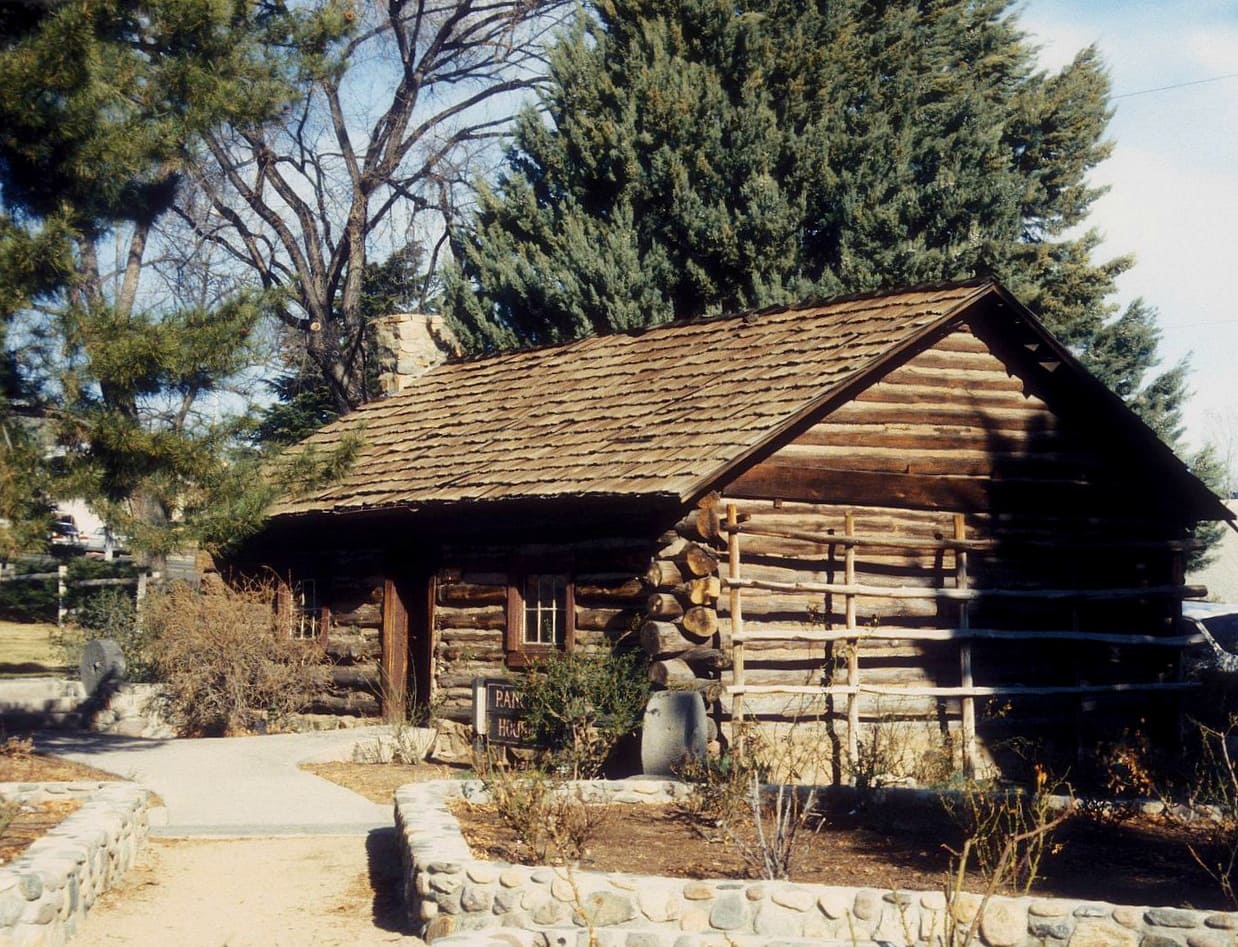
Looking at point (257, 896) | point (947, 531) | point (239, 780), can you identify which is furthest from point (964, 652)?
point (257, 896)

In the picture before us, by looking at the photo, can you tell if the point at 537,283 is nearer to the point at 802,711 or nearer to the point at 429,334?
the point at 429,334

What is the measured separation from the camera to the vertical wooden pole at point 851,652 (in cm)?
1430

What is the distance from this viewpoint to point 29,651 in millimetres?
30375

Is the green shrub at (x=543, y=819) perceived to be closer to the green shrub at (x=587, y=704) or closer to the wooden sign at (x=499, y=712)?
the green shrub at (x=587, y=704)

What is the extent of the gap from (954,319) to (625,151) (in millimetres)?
11975

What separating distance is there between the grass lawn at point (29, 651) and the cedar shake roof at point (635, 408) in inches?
367

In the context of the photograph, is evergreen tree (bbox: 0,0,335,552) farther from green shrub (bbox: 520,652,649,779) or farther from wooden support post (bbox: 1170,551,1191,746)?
wooden support post (bbox: 1170,551,1191,746)

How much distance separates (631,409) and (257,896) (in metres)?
8.13

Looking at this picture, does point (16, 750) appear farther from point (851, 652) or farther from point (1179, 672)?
point (1179, 672)

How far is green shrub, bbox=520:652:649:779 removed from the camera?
544 inches

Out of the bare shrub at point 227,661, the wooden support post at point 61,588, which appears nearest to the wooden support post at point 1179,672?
the bare shrub at point 227,661

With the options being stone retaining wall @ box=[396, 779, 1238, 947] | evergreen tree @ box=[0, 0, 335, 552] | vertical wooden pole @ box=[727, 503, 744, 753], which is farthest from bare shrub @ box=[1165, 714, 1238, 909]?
evergreen tree @ box=[0, 0, 335, 552]

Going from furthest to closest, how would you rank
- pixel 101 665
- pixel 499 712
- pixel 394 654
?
pixel 101 665
pixel 394 654
pixel 499 712

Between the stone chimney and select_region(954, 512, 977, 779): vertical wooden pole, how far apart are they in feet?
47.0
